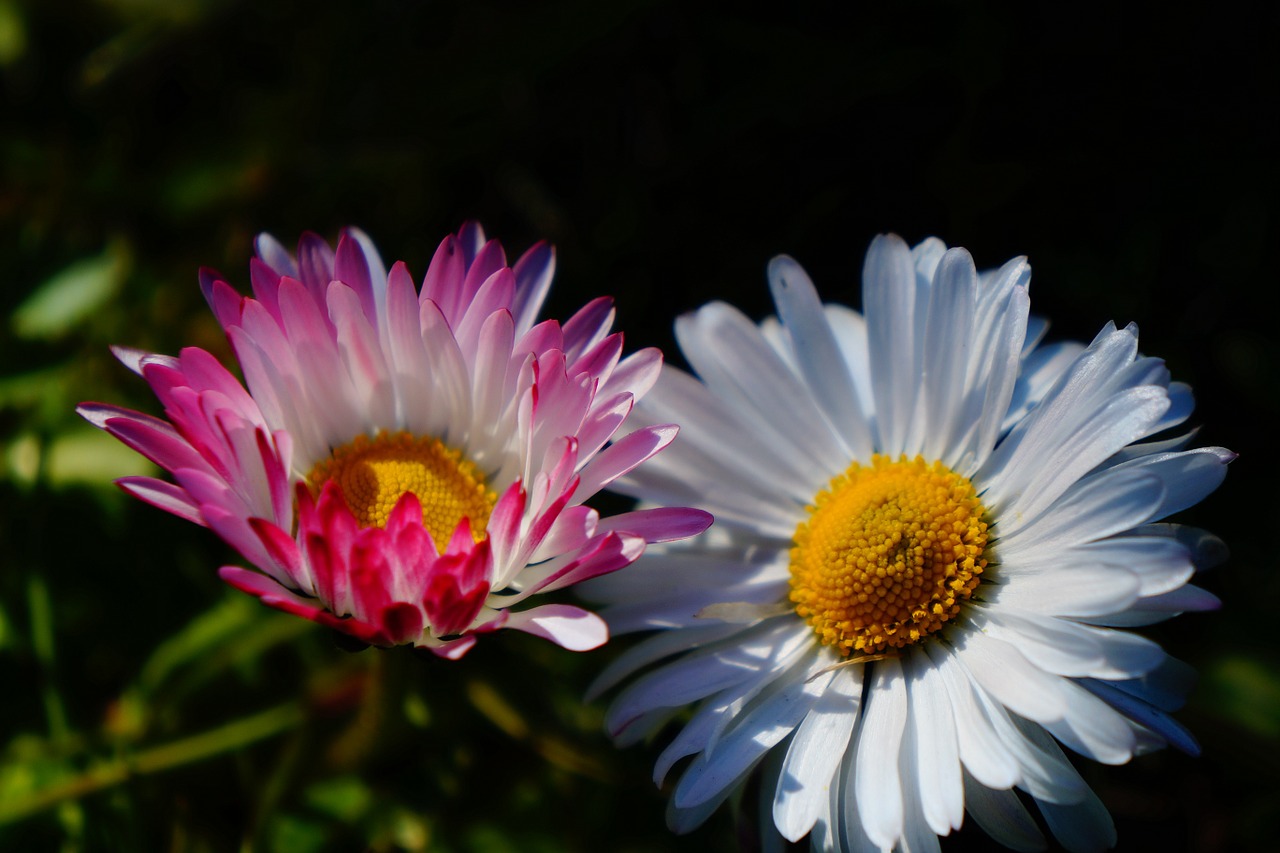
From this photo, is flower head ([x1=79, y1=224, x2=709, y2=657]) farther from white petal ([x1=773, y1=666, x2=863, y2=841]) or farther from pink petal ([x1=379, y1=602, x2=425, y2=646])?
white petal ([x1=773, y1=666, x2=863, y2=841])

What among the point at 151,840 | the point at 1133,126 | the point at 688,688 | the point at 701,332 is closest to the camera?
the point at 688,688

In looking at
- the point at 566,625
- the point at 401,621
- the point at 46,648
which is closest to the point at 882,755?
the point at 566,625

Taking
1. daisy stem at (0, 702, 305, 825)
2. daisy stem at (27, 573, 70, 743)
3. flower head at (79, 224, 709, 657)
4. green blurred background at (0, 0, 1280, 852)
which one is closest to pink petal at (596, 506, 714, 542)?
flower head at (79, 224, 709, 657)

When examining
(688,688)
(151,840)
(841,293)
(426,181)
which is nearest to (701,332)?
(688,688)

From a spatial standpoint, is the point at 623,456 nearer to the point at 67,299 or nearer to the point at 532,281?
the point at 532,281

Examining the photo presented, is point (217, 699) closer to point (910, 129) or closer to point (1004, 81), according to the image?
point (910, 129)
